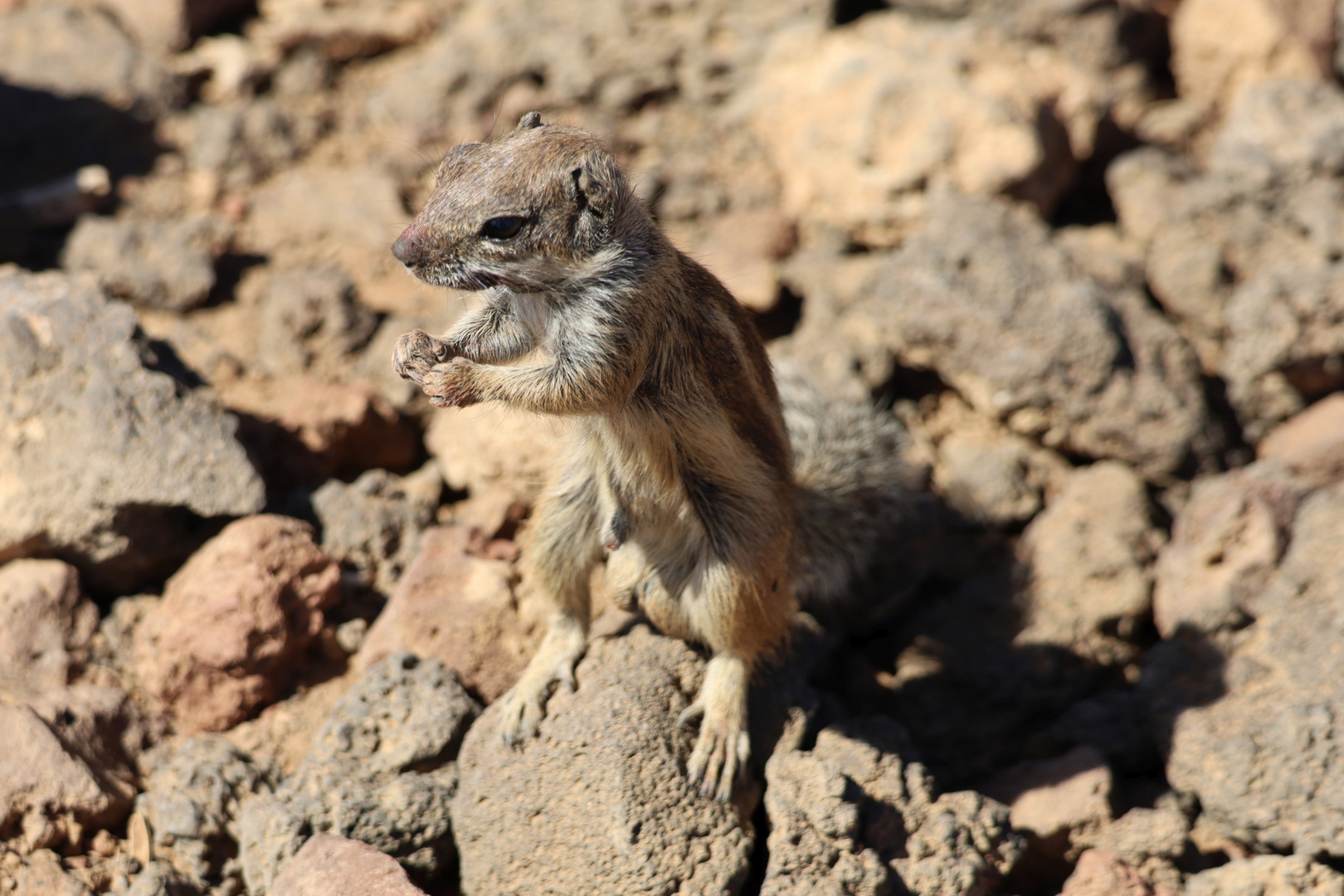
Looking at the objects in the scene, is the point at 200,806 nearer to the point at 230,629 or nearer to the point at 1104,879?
the point at 230,629

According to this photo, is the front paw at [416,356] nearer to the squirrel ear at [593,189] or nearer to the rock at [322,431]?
the squirrel ear at [593,189]

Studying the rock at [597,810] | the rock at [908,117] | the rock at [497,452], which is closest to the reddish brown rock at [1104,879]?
the rock at [597,810]

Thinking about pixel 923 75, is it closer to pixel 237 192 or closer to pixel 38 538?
pixel 237 192

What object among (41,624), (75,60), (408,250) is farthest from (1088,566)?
(75,60)

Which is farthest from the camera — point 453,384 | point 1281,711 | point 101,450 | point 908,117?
point 908,117

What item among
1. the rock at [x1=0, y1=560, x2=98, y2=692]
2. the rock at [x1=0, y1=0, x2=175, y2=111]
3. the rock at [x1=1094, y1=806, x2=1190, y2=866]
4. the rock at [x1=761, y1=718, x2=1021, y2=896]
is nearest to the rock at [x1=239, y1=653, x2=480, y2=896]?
the rock at [x1=0, y1=560, x2=98, y2=692]

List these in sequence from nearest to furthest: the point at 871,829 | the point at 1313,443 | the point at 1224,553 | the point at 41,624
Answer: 1. the point at 871,829
2. the point at 41,624
3. the point at 1224,553
4. the point at 1313,443
